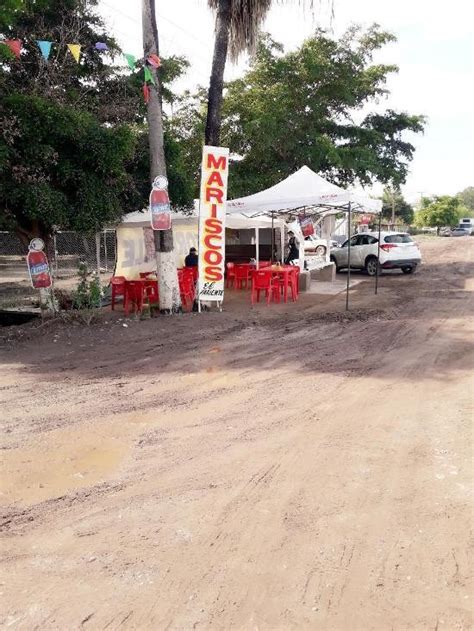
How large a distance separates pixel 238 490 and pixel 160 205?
8.11m

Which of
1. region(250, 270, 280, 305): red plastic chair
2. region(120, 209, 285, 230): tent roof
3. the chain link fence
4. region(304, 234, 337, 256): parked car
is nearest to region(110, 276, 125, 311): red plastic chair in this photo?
the chain link fence

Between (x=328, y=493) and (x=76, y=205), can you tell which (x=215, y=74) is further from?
(x=328, y=493)

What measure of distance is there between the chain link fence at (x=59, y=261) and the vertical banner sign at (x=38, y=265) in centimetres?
58

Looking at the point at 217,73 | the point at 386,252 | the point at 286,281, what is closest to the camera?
the point at 217,73

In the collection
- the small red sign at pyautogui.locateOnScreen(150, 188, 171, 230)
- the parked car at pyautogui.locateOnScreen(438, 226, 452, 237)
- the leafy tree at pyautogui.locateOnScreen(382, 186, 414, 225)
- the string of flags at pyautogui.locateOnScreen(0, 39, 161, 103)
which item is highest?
the leafy tree at pyautogui.locateOnScreen(382, 186, 414, 225)

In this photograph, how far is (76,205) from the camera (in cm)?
1034

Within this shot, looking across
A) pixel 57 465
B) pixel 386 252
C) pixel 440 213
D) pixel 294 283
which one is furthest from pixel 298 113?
pixel 440 213

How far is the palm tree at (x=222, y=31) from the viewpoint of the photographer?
11945 millimetres

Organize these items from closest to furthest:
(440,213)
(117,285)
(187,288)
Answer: (117,285) → (187,288) → (440,213)

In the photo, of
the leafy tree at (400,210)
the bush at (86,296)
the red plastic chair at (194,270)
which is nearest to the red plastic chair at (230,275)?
the red plastic chair at (194,270)

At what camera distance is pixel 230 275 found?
16.4m

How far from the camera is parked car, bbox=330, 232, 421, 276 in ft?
66.8

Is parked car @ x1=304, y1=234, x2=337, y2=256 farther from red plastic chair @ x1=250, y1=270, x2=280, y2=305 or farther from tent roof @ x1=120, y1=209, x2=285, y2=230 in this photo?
red plastic chair @ x1=250, y1=270, x2=280, y2=305

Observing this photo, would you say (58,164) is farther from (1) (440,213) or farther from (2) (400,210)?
(2) (400,210)
